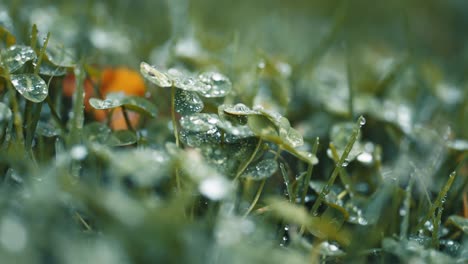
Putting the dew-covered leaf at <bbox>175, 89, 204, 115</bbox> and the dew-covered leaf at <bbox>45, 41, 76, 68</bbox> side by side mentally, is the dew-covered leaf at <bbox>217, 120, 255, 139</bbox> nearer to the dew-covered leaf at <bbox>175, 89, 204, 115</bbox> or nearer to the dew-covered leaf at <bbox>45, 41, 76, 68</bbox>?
the dew-covered leaf at <bbox>175, 89, 204, 115</bbox>

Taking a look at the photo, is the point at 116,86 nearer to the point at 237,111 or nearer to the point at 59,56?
the point at 59,56

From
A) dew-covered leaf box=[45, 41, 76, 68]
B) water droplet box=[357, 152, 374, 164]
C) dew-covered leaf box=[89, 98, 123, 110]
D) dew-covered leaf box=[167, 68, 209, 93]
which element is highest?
dew-covered leaf box=[167, 68, 209, 93]

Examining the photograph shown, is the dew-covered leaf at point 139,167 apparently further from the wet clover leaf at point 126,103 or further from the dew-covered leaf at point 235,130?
the wet clover leaf at point 126,103

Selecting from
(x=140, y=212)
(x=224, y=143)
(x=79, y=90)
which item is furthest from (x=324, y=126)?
(x=140, y=212)

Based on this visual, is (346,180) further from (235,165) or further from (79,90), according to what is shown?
(79,90)

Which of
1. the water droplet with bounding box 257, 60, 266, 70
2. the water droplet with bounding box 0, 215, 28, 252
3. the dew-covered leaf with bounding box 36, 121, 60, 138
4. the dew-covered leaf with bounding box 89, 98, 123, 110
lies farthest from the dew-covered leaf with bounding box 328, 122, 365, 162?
the water droplet with bounding box 0, 215, 28, 252

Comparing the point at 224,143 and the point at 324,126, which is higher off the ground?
the point at 224,143

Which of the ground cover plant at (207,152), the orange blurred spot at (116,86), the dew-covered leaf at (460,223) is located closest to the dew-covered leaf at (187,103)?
the ground cover plant at (207,152)
